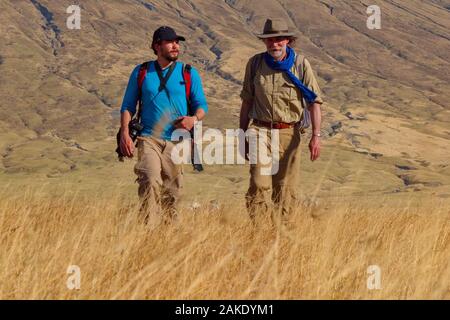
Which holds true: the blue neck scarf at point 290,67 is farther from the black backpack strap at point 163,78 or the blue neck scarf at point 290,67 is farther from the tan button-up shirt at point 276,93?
the black backpack strap at point 163,78

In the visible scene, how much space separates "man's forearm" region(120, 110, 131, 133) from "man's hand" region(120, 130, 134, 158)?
1.9 inches

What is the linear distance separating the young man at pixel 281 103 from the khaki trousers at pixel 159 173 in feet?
2.99

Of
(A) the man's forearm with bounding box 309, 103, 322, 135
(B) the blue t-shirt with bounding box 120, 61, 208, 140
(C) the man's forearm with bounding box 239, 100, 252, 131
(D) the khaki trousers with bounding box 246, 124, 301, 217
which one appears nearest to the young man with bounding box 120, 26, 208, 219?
(B) the blue t-shirt with bounding box 120, 61, 208, 140

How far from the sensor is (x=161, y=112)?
8.46 meters

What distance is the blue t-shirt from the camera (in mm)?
8406

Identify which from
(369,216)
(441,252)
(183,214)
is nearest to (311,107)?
(369,216)

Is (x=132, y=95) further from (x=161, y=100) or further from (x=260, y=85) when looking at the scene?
(x=260, y=85)

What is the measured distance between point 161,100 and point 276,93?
1.41m

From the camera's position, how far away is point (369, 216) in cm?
831

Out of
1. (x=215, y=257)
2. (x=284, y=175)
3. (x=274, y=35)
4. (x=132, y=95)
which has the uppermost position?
(x=274, y=35)

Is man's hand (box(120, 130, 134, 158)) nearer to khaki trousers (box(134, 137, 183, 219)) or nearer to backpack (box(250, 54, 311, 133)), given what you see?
khaki trousers (box(134, 137, 183, 219))

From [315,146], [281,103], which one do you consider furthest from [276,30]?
[315,146]

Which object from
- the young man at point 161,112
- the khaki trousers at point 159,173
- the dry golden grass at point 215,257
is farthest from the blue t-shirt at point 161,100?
the dry golden grass at point 215,257
